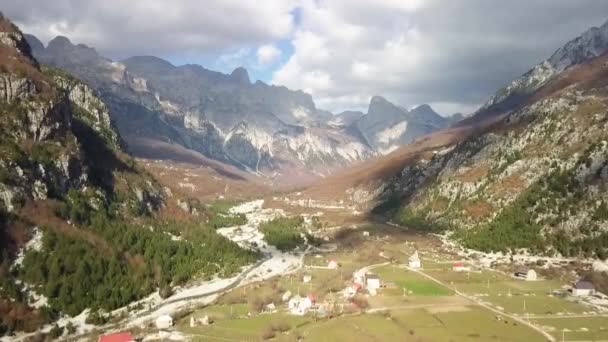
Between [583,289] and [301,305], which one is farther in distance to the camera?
[583,289]

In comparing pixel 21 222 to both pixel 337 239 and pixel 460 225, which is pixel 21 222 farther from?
pixel 460 225

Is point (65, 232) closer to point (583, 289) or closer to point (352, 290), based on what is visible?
point (352, 290)

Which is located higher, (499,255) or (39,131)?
(39,131)

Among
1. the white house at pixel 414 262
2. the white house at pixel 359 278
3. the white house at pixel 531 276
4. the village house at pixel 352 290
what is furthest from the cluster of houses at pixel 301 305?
the white house at pixel 531 276

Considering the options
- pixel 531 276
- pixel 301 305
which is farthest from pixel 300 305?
pixel 531 276

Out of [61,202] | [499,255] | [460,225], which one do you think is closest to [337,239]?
[460,225]

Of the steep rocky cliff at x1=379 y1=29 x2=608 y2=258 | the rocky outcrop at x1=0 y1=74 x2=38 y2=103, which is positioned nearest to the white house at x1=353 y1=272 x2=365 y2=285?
the steep rocky cliff at x1=379 y1=29 x2=608 y2=258

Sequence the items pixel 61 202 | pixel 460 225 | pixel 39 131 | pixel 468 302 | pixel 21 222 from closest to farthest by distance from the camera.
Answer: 1. pixel 468 302
2. pixel 21 222
3. pixel 61 202
4. pixel 39 131
5. pixel 460 225

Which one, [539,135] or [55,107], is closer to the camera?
[55,107]
